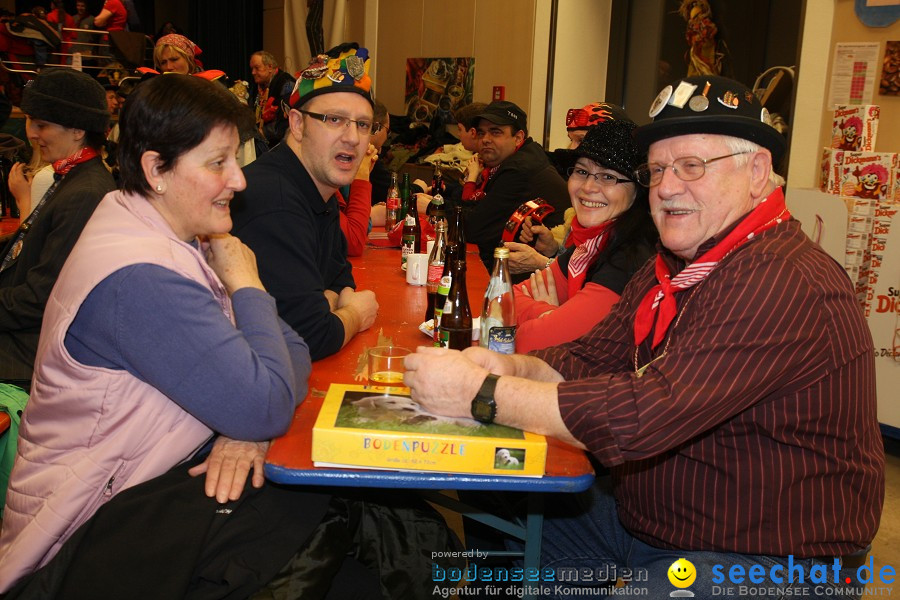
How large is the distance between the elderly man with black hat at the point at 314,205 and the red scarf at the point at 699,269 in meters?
0.89

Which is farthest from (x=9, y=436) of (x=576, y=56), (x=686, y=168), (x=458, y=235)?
(x=576, y=56)

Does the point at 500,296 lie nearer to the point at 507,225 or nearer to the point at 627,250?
the point at 627,250

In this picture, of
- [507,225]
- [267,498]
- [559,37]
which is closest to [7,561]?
[267,498]

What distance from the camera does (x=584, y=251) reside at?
8.86 feet

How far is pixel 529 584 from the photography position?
184cm

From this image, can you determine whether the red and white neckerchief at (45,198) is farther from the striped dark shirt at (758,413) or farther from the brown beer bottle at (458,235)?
the striped dark shirt at (758,413)

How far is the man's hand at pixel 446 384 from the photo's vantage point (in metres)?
1.62

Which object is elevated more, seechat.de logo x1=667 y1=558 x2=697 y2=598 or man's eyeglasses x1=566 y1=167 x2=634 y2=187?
man's eyeglasses x1=566 y1=167 x2=634 y2=187

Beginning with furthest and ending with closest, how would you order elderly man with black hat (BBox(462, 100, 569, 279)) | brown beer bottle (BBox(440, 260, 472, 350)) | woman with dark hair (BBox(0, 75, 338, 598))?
elderly man with black hat (BBox(462, 100, 569, 279))
brown beer bottle (BBox(440, 260, 472, 350))
woman with dark hair (BBox(0, 75, 338, 598))

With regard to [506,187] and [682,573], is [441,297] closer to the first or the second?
[682,573]

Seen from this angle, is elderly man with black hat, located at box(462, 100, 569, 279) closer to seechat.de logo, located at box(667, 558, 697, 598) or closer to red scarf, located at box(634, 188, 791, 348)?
red scarf, located at box(634, 188, 791, 348)

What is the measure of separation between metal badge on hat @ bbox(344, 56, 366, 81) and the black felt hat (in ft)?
4.29

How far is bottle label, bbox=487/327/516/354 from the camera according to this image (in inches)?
82.9

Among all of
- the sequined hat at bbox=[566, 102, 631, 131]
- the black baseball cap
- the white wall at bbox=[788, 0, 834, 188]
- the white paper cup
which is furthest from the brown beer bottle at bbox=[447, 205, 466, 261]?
the white wall at bbox=[788, 0, 834, 188]
